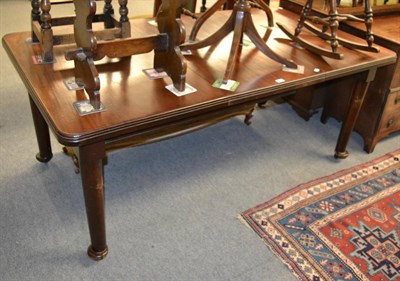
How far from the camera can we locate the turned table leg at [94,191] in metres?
1.27

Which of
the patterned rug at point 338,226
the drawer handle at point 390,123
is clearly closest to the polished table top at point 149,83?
the drawer handle at point 390,123

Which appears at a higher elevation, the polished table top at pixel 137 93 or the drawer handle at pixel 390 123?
the polished table top at pixel 137 93

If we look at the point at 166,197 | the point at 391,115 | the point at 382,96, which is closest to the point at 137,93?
the point at 166,197

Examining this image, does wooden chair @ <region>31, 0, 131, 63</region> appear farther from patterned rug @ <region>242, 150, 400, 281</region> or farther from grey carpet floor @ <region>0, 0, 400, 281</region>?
patterned rug @ <region>242, 150, 400, 281</region>

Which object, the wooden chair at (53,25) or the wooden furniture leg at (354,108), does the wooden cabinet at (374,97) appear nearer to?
the wooden furniture leg at (354,108)

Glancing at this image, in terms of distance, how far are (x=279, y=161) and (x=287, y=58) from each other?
25.2 inches

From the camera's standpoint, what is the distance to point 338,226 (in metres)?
1.83

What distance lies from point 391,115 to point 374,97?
161mm

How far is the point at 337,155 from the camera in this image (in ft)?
7.54

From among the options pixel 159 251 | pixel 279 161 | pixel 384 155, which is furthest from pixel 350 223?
pixel 159 251

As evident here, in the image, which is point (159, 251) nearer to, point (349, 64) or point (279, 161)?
point (279, 161)

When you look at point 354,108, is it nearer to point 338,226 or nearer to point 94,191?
point 338,226

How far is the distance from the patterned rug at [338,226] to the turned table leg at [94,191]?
67 centimetres

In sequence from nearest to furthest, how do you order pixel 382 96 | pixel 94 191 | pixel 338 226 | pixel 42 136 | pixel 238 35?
pixel 94 191
pixel 238 35
pixel 338 226
pixel 42 136
pixel 382 96
